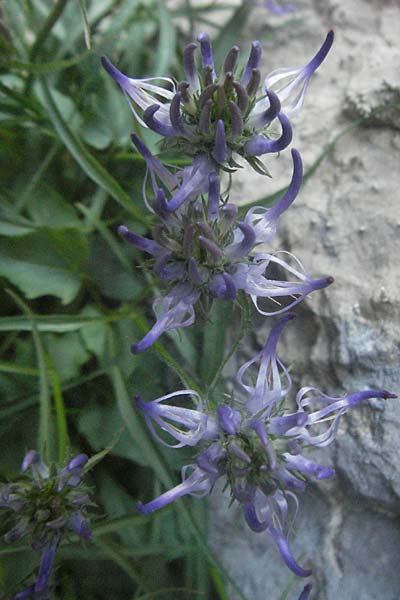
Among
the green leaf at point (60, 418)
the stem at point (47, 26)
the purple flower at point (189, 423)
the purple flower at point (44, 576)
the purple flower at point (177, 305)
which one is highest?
the stem at point (47, 26)

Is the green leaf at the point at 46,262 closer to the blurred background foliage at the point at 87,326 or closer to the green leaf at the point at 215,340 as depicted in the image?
the blurred background foliage at the point at 87,326

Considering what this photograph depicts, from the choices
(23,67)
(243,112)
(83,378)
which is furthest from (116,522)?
(23,67)

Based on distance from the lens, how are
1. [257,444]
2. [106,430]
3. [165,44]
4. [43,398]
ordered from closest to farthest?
[257,444] → [43,398] → [106,430] → [165,44]

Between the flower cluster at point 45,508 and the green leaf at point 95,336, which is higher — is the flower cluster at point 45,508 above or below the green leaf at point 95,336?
below

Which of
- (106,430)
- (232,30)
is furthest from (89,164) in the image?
(232,30)

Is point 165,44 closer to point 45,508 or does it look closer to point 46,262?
point 46,262

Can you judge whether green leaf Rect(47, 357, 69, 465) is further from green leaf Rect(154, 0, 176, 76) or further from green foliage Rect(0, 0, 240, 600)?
green leaf Rect(154, 0, 176, 76)

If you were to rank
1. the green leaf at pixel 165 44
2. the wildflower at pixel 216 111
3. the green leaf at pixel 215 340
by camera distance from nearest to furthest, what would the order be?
the wildflower at pixel 216 111
the green leaf at pixel 215 340
the green leaf at pixel 165 44

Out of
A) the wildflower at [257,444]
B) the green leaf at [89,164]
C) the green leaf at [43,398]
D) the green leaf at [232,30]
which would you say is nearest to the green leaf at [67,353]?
the green leaf at [43,398]

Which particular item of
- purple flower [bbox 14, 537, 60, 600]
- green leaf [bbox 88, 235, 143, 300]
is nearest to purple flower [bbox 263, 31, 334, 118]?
green leaf [bbox 88, 235, 143, 300]
